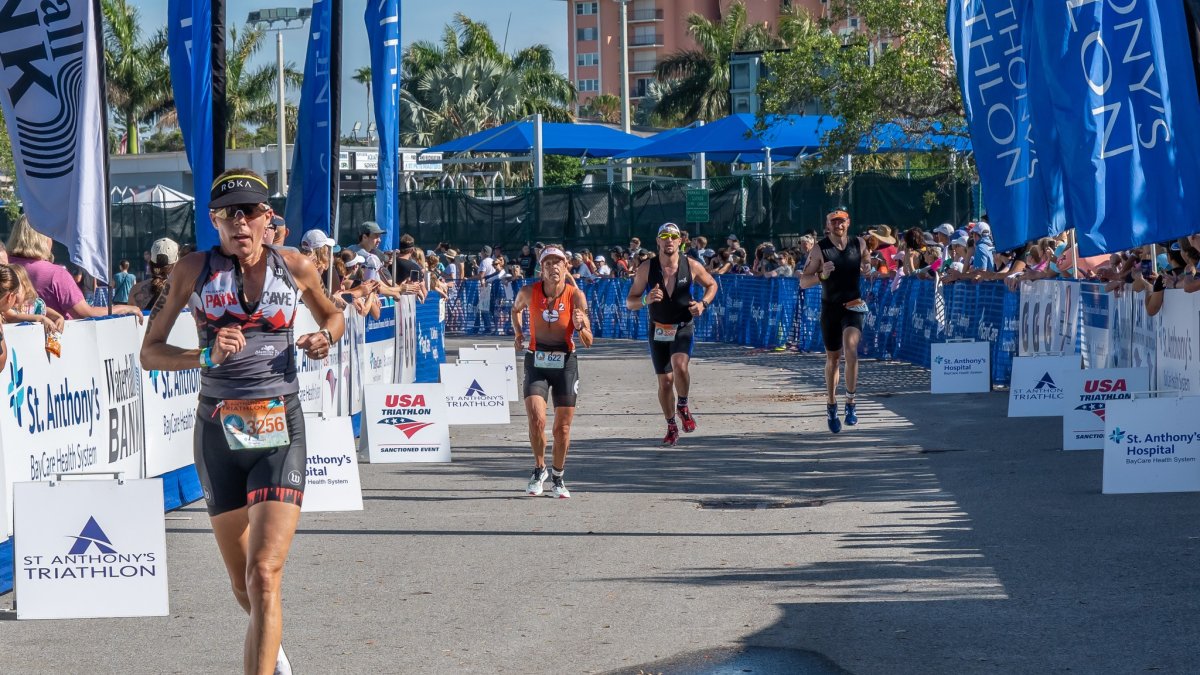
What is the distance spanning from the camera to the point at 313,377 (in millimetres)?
15383

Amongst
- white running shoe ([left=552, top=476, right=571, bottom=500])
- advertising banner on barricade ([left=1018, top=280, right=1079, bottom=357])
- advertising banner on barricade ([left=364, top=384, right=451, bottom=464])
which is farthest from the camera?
advertising banner on barricade ([left=1018, top=280, right=1079, bottom=357])

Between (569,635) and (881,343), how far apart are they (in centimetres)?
1949

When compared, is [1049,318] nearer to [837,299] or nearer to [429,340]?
[837,299]

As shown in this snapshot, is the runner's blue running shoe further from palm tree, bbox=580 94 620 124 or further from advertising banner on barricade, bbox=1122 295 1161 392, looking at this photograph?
palm tree, bbox=580 94 620 124

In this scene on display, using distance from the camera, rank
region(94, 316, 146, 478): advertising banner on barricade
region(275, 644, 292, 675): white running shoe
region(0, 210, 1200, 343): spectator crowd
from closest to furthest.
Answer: region(275, 644, 292, 675): white running shoe → region(94, 316, 146, 478): advertising banner on barricade → region(0, 210, 1200, 343): spectator crowd

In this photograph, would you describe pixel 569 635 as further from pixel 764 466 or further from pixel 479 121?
pixel 479 121

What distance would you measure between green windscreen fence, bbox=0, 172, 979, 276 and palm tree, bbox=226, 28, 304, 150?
29.6m

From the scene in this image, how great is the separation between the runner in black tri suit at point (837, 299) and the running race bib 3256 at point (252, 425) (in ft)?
33.4

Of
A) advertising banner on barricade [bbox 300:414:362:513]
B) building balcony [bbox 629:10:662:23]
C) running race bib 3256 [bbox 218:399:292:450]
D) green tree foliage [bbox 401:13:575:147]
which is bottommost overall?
advertising banner on barricade [bbox 300:414:362:513]

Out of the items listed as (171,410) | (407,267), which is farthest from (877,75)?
(171,410)

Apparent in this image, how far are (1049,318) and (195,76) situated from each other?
9.02 meters

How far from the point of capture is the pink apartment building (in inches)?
5276

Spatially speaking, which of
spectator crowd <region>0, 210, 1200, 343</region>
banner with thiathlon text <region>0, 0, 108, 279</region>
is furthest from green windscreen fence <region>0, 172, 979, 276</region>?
banner with thiathlon text <region>0, 0, 108, 279</region>

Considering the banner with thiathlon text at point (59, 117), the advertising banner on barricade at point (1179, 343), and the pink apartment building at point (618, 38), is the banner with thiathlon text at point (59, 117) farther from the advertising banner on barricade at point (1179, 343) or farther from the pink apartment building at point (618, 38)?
the pink apartment building at point (618, 38)
